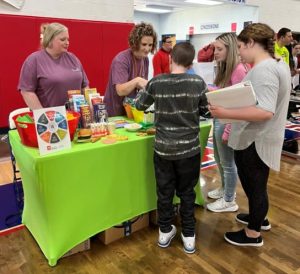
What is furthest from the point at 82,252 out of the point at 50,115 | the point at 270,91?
the point at 270,91

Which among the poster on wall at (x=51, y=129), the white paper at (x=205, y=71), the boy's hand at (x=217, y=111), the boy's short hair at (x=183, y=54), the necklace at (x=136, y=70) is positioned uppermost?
the boy's short hair at (x=183, y=54)

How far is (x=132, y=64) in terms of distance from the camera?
2.26 metres

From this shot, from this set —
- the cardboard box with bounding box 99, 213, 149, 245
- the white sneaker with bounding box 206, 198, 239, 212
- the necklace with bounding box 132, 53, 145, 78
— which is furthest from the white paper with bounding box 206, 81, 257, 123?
the white sneaker with bounding box 206, 198, 239, 212

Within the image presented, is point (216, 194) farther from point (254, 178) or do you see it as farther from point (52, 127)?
point (52, 127)

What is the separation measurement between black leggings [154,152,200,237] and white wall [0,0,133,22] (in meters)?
3.16

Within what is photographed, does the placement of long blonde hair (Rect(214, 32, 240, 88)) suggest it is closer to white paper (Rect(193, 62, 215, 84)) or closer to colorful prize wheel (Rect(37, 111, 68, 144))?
colorful prize wheel (Rect(37, 111, 68, 144))

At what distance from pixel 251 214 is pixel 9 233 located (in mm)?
1645

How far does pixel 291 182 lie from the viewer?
3189 millimetres

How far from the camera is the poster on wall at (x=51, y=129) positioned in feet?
5.24

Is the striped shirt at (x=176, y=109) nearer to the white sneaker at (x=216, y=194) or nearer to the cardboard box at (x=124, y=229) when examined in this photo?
the cardboard box at (x=124, y=229)

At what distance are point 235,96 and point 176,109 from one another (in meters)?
0.32

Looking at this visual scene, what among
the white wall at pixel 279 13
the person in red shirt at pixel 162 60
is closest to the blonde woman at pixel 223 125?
the person in red shirt at pixel 162 60

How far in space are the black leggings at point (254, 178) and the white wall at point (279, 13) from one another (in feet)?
20.0

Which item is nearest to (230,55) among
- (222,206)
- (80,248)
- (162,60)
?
(222,206)
